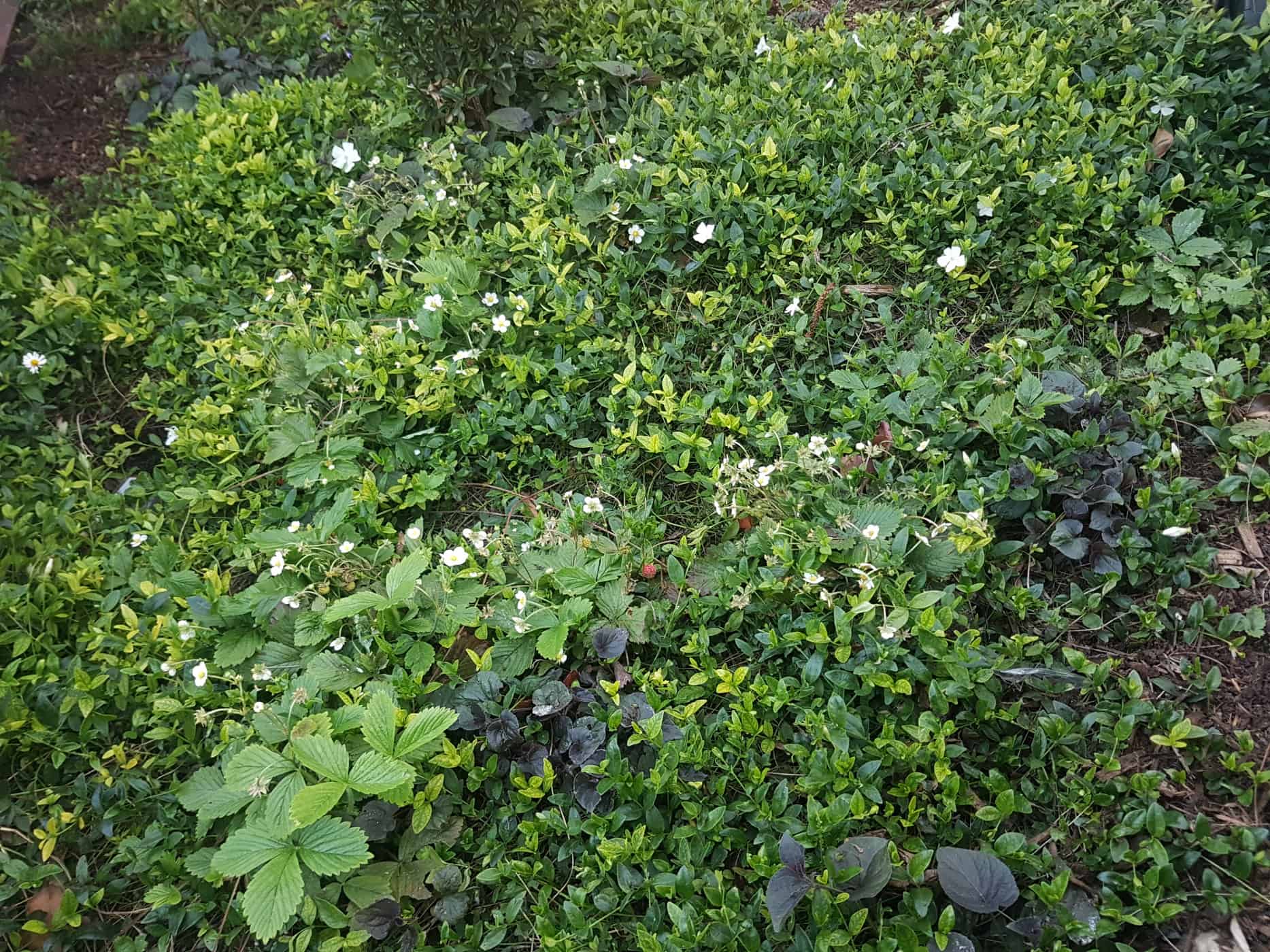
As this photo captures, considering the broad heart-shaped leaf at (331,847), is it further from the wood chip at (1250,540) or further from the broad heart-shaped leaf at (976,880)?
the wood chip at (1250,540)

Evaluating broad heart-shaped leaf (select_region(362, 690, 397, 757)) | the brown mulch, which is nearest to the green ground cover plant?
broad heart-shaped leaf (select_region(362, 690, 397, 757))

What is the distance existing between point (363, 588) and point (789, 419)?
1.48 m

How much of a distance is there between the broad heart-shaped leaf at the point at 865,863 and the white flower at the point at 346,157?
3.42 meters

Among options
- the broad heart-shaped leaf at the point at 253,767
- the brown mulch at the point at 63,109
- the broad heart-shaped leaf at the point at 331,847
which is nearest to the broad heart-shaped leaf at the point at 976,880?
the broad heart-shaped leaf at the point at 331,847

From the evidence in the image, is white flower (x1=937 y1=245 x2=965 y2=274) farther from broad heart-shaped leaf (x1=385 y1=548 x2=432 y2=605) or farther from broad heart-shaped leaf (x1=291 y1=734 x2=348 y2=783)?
broad heart-shaped leaf (x1=291 y1=734 x2=348 y2=783)

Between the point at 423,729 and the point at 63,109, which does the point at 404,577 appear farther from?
the point at 63,109

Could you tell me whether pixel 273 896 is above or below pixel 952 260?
below

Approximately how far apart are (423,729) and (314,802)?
0.28 meters

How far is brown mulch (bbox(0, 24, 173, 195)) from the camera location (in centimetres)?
436

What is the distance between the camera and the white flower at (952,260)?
2.85 m

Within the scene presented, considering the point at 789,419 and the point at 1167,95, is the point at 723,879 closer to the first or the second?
the point at 789,419

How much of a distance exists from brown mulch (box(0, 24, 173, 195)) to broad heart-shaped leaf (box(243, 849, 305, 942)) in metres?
3.98

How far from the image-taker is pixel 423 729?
1.99m

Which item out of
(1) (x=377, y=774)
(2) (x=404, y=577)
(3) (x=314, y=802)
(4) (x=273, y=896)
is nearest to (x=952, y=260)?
(2) (x=404, y=577)
